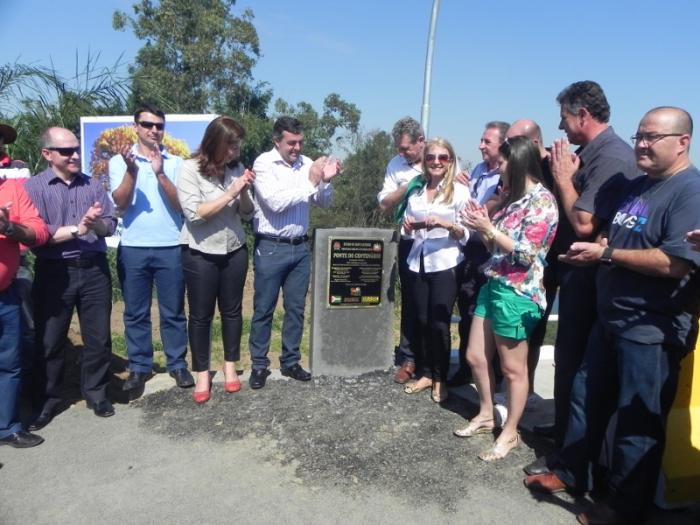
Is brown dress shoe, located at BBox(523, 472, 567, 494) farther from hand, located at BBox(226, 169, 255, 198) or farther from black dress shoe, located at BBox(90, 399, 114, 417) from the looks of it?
black dress shoe, located at BBox(90, 399, 114, 417)

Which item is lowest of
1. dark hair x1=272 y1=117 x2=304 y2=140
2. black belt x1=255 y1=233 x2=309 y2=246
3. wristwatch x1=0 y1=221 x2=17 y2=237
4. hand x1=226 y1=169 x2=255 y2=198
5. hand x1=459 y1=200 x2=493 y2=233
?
black belt x1=255 y1=233 x2=309 y2=246

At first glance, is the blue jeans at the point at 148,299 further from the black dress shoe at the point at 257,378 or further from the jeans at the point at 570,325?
the jeans at the point at 570,325

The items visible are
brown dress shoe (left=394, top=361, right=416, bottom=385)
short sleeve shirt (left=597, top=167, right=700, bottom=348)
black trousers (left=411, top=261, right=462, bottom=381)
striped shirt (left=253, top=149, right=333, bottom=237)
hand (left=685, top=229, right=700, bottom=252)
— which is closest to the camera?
hand (left=685, top=229, right=700, bottom=252)

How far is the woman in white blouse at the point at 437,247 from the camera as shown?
4.80 meters

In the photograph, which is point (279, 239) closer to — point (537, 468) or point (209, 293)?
point (209, 293)

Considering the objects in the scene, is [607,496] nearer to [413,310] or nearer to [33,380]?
[413,310]

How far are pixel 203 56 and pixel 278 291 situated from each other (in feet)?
55.0

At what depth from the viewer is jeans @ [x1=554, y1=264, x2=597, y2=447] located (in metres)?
3.74

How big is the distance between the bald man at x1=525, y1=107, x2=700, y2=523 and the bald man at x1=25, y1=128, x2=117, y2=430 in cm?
340

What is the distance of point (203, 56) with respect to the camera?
1995 centimetres

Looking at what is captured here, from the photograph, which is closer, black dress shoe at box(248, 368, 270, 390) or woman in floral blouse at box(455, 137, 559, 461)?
woman in floral blouse at box(455, 137, 559, 461)

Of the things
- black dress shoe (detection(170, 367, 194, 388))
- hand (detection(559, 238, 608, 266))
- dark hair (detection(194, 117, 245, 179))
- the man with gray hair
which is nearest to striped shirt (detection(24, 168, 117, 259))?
dark hair (detection(194, 117, 245, 179))

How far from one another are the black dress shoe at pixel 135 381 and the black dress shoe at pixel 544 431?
3188mm

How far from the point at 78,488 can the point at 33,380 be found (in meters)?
1.35
